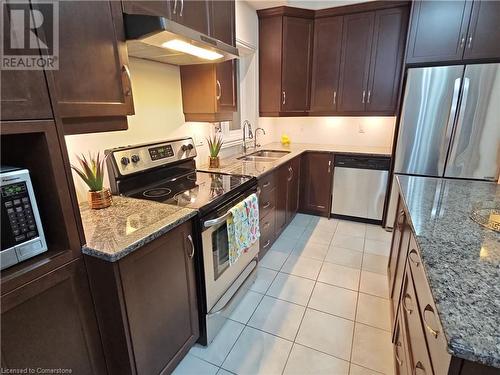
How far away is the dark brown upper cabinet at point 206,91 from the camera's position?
2.15 meters

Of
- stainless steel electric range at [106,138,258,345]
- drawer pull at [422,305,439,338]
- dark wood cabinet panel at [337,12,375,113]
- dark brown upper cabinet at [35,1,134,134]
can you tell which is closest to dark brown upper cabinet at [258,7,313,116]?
dark wood cabinet panel at [337,12,375,113]

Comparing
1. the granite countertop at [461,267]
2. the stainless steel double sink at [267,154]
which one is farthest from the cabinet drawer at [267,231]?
the granite countertop at [461,267]

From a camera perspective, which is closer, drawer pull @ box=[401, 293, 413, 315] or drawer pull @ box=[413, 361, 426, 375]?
drawer pull @ box=[413, 361, 426, 375]

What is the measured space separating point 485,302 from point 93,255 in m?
1.32

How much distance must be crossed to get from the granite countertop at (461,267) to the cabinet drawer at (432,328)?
1.8 inches

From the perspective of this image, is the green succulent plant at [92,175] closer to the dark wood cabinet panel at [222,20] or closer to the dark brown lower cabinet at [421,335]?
the dark wood cabinet panel at [222,20]

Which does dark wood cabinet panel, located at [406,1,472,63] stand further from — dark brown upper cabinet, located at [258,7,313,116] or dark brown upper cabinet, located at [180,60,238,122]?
dark brown upper cabinet, located at [180,60,238,122]

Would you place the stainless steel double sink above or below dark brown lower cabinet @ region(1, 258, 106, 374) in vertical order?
above

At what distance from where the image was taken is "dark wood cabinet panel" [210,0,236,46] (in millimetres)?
1899

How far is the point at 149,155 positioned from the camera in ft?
6.10

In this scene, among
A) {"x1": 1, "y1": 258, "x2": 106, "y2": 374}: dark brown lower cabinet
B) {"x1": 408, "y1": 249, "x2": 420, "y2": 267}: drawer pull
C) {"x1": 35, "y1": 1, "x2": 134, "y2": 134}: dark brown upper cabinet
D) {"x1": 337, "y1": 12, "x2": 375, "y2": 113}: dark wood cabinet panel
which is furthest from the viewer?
{"x1": 337, "y1": 12, "x2": 375, "y2": 113}: dark wood cabinet panel

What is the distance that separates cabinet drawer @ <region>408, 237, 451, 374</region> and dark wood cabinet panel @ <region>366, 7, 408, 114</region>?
8.39 feet

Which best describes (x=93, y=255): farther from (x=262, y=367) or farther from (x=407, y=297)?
(x=407, y=297)

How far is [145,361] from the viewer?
4.17ft
